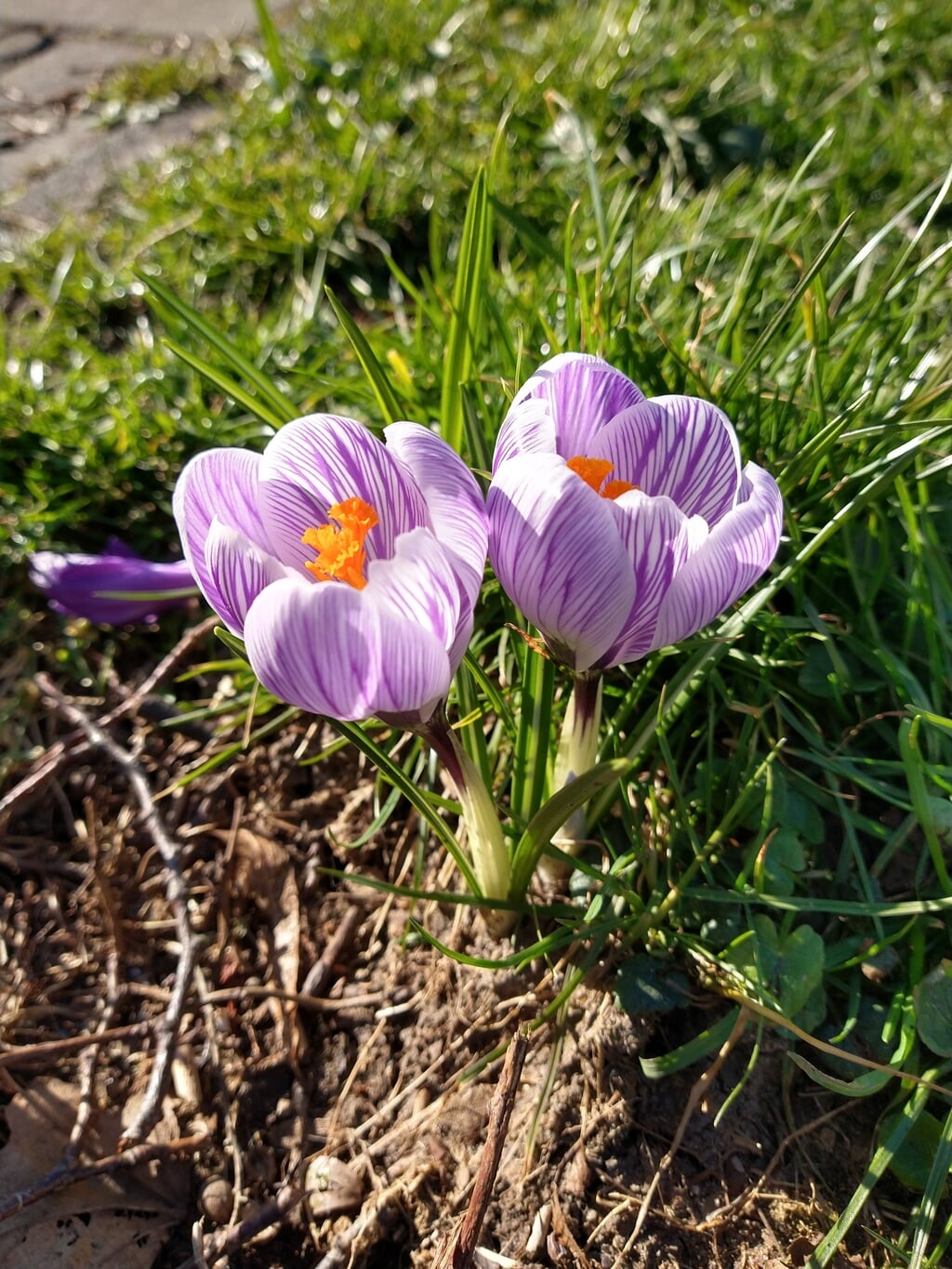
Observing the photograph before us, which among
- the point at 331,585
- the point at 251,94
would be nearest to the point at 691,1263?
the point at 331,585

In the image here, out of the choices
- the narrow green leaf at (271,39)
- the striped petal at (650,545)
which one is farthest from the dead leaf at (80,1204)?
the narrow green leaf at (271,39)

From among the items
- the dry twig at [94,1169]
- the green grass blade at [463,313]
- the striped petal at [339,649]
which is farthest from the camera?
the green grass blade at [463,313]

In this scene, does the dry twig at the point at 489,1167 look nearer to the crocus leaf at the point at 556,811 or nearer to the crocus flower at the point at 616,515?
the crocus leaf at the point at 556,811

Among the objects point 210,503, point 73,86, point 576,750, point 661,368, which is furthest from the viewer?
point 73,86

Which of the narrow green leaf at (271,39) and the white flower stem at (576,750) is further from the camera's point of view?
the narrow green leaf at (271,39)

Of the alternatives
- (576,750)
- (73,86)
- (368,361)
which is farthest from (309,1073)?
(73,86)

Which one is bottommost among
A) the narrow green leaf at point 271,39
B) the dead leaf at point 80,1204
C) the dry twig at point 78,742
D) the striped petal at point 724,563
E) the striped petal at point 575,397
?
the dead leaf at point 80,1204

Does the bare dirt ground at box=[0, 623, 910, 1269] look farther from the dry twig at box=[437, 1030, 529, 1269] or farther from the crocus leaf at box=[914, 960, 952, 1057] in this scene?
the crocus leaf at box=[914, 960, 952, 1057]

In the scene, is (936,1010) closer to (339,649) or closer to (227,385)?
(339,649)
